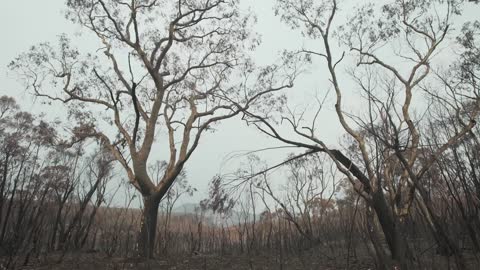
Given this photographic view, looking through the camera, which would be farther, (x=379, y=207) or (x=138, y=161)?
(x=138, y=161)

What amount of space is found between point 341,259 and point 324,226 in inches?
191

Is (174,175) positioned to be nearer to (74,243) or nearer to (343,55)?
(74,243)

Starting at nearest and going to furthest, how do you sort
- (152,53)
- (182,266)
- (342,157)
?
(342,157), (182,266), (152,53)

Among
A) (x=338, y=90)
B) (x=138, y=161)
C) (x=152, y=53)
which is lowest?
(x=138, y=161)

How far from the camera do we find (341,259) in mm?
8758

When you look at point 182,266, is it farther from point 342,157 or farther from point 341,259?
point 342,157

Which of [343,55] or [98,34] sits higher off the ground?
[98,34]

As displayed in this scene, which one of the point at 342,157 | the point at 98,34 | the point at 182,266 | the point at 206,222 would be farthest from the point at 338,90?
the point at 206,222

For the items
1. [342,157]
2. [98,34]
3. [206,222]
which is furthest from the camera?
[206,222]

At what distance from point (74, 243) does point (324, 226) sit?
8743 millimetres

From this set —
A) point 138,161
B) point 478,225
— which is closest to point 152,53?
point 138,161

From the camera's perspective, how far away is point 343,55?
10461mm

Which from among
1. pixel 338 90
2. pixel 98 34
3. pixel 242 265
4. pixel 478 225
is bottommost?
pixel 242 265

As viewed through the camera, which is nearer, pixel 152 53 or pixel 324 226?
pixel 152 53
